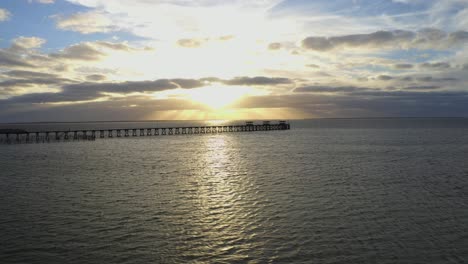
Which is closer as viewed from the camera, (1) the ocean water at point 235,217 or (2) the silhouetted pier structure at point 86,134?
(1) the ocean water at point 235,217

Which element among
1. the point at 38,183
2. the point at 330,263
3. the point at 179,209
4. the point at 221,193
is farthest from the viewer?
the point at 38,183

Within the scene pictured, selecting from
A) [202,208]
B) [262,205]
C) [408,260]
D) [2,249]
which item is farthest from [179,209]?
[408,260]

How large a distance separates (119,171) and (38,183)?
7.08 metres

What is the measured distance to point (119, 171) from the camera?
3070 centimetres

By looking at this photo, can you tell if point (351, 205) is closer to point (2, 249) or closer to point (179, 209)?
point (179, 209)

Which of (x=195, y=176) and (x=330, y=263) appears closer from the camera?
(x=330, y=263)

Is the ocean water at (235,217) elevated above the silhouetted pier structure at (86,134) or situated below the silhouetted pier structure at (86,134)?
below

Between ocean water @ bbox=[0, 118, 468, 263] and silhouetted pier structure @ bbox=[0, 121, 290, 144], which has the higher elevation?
silhouetted pier structure @ bbox=[0, 121, 290, 144]

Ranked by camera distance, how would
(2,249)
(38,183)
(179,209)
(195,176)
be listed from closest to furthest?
(2,249) < (179,209) < (38,183) < (195,176)

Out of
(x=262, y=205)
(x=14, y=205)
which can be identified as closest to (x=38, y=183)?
(x=14, y=205)

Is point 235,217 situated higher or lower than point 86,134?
lower

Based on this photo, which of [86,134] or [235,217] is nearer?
[235,217]

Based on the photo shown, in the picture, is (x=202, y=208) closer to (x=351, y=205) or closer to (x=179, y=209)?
(x=179, y=209)

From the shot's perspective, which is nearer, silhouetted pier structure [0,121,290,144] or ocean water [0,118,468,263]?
ocean water [0,118,468,263]
